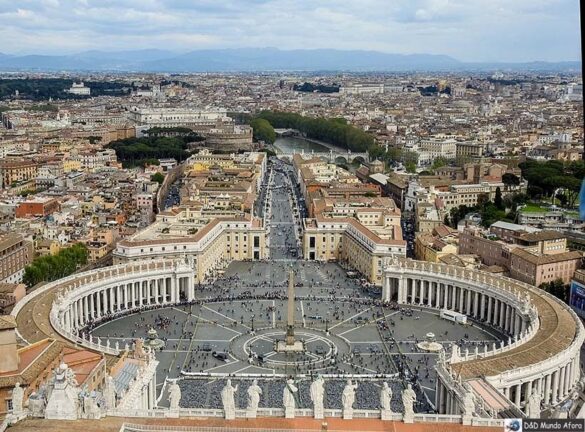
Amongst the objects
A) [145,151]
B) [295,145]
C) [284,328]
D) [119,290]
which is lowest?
[295,145]

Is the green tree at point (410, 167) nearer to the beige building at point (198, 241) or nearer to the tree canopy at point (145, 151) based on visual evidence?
the tree canopy at point (145, 151)

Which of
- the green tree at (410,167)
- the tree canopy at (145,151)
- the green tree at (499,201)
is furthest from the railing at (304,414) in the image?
the tree canopy at (145,151)

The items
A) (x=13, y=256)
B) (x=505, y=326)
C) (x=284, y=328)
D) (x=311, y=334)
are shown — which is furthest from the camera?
(x=13, y=256)

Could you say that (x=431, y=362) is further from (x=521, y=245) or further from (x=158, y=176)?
(x=158, y=176)

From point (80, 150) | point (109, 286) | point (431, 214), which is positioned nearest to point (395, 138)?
point (80, 150)

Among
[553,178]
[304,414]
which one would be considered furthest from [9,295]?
[553,178]

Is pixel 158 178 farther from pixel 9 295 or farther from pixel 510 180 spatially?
pixel 9 295

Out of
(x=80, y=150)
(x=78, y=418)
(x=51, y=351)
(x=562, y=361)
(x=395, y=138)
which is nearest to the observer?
(x=78, y=418)
